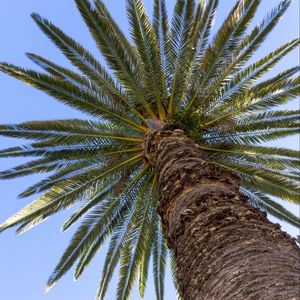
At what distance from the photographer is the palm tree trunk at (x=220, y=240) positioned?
283 cm

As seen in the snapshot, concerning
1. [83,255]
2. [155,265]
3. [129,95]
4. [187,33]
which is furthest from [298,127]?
[83,255]

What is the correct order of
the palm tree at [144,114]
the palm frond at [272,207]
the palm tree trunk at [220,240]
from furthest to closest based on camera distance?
the palm frond at [272,207], the palm tree at [144,114], the palm tree trunk at [220,240]

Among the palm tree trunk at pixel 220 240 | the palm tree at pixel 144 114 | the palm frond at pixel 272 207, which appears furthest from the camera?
the palm frond at pixel 272 207

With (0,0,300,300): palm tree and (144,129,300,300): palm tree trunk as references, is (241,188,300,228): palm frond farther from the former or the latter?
(144,129,300,300): palm tree trunk

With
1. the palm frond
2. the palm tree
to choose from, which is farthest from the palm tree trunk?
the palm frond

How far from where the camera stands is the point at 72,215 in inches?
405

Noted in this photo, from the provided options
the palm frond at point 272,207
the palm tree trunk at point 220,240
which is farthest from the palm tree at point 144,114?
the palm tree trunk at point 220,240

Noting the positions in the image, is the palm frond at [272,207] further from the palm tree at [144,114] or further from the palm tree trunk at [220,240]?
Answer: the palm tree trunk at [220,240]

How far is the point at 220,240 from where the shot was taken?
3.55 m

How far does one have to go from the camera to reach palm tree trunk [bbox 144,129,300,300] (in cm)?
283

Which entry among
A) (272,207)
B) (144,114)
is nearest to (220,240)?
(144,114)

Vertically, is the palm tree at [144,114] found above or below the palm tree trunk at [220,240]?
above

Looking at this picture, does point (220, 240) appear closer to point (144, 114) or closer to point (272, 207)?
point (144, 114)

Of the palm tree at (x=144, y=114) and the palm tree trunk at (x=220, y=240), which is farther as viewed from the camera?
the palm tree at (x=144, y=114)
